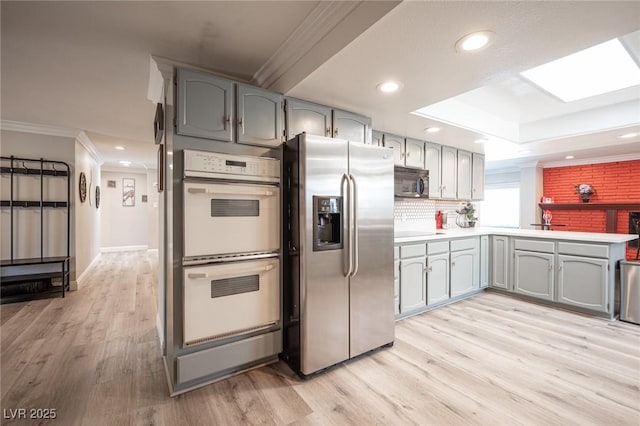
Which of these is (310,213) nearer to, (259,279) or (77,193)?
(259,279)

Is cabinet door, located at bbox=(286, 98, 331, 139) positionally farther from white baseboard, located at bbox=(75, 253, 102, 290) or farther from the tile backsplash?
white baseboard, located at bbox=(75, 253, 102, 290)

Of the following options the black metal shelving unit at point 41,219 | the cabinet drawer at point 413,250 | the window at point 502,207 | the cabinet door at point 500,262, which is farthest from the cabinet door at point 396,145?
the window at point 502,207

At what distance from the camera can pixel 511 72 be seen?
6.95 feet

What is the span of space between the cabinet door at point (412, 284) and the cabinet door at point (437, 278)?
0.09 m

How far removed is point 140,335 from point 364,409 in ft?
A: 7.63

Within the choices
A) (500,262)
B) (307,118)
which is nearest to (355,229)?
(307,118)

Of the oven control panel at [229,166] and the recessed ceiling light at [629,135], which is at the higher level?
the recessed ceiling light at [629,135]

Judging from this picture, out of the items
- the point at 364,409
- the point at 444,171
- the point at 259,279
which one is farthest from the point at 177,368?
the point at 444,171

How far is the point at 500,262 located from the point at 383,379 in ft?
9.97

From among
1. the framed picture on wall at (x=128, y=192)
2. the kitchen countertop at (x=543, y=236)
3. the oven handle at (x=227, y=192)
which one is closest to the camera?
the oven handle at (x=227, y=192)

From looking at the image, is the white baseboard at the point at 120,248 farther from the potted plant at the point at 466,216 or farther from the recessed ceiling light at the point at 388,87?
the recessed ceiling light at the point at 388,87

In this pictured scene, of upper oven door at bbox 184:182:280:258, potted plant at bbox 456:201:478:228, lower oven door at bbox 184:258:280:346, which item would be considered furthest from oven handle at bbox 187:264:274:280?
potted plant at bbox 456:201:478:228

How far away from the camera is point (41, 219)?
4.21 metres

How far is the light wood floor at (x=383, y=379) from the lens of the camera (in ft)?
5.81
